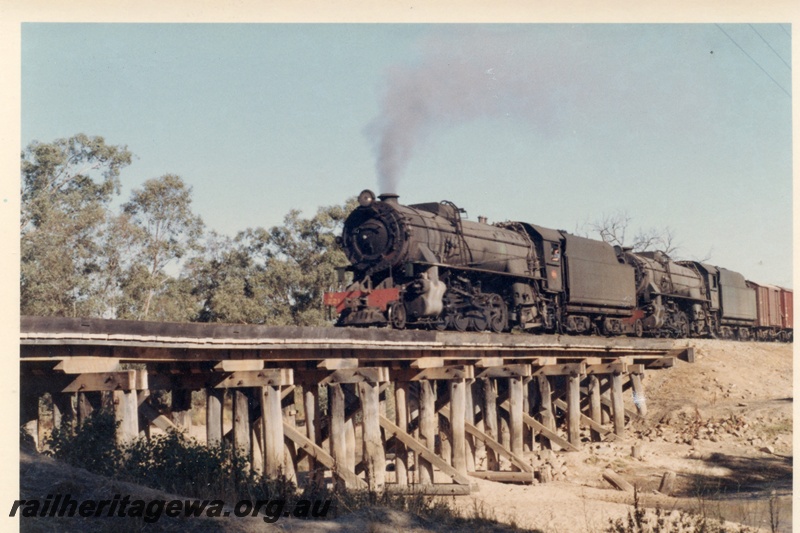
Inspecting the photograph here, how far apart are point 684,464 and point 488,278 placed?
20.1 feet

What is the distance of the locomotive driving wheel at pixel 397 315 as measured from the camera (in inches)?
672

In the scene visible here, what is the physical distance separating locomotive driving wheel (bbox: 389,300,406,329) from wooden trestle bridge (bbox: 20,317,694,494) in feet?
3.54

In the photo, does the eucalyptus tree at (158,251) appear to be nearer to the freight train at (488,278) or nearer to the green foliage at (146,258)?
the green foliage at (146,258)

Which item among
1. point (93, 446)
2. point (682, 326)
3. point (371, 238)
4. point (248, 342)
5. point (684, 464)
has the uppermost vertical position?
point (371, 238)

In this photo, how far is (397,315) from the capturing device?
17.2m

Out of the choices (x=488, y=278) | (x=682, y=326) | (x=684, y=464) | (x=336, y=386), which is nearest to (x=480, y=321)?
(x=488, y=278)

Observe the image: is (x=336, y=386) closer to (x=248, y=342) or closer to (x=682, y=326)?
(x=248, y=342)

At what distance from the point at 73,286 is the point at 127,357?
19.9 meters

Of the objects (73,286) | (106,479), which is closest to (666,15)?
(106,479)

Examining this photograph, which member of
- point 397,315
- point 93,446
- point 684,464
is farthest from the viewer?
point 684,464

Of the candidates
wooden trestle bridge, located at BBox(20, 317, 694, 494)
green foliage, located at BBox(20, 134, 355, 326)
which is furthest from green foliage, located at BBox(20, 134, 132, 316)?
wooden trestle bridge, located at BBox(20, 317, 694, 494)

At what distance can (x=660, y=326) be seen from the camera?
28172 mm

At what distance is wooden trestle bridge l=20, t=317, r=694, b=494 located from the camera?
10.2 m

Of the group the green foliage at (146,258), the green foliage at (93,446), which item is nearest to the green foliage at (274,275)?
the green foliage at (146,258)
